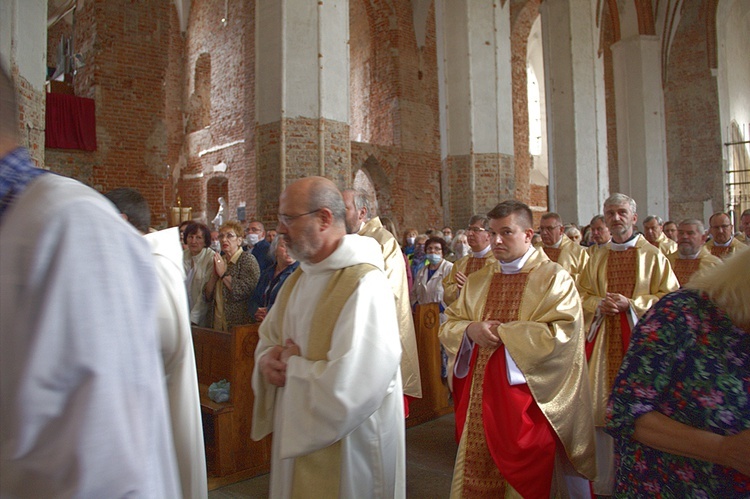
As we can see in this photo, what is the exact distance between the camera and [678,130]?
21109 millimetres

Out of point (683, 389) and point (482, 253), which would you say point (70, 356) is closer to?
point (683, 389)

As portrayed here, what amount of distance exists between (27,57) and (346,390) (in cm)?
696

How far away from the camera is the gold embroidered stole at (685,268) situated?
5.51 m

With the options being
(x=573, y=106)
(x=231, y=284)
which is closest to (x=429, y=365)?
(x=231, y=284)

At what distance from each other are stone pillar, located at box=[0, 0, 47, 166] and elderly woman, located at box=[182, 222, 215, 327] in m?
2.61

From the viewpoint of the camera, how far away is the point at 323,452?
224 centimetres

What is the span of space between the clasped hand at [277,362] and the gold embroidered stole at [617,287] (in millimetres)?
2912

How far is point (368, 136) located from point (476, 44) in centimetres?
800

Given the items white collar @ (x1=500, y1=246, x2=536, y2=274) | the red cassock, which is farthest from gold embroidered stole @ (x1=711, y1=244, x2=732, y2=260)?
the red cassock

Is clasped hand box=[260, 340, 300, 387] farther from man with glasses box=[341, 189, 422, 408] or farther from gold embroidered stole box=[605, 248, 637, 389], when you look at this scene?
gold embroidered stole box=[605, 248, 637, 389]

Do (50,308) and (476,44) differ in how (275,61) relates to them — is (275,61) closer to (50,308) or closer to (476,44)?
(476,44)

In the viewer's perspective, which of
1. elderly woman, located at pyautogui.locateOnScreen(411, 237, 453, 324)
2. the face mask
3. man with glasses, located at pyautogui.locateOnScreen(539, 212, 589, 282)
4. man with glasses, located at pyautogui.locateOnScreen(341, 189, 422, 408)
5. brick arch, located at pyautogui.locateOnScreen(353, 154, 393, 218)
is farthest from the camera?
brick arch, located at pyautogui.locateOnScreen(353, 154, 393, 218)

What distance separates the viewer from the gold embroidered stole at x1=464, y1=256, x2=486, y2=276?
19.2 ft

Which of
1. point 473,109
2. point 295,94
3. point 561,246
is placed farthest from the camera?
point 473,109
